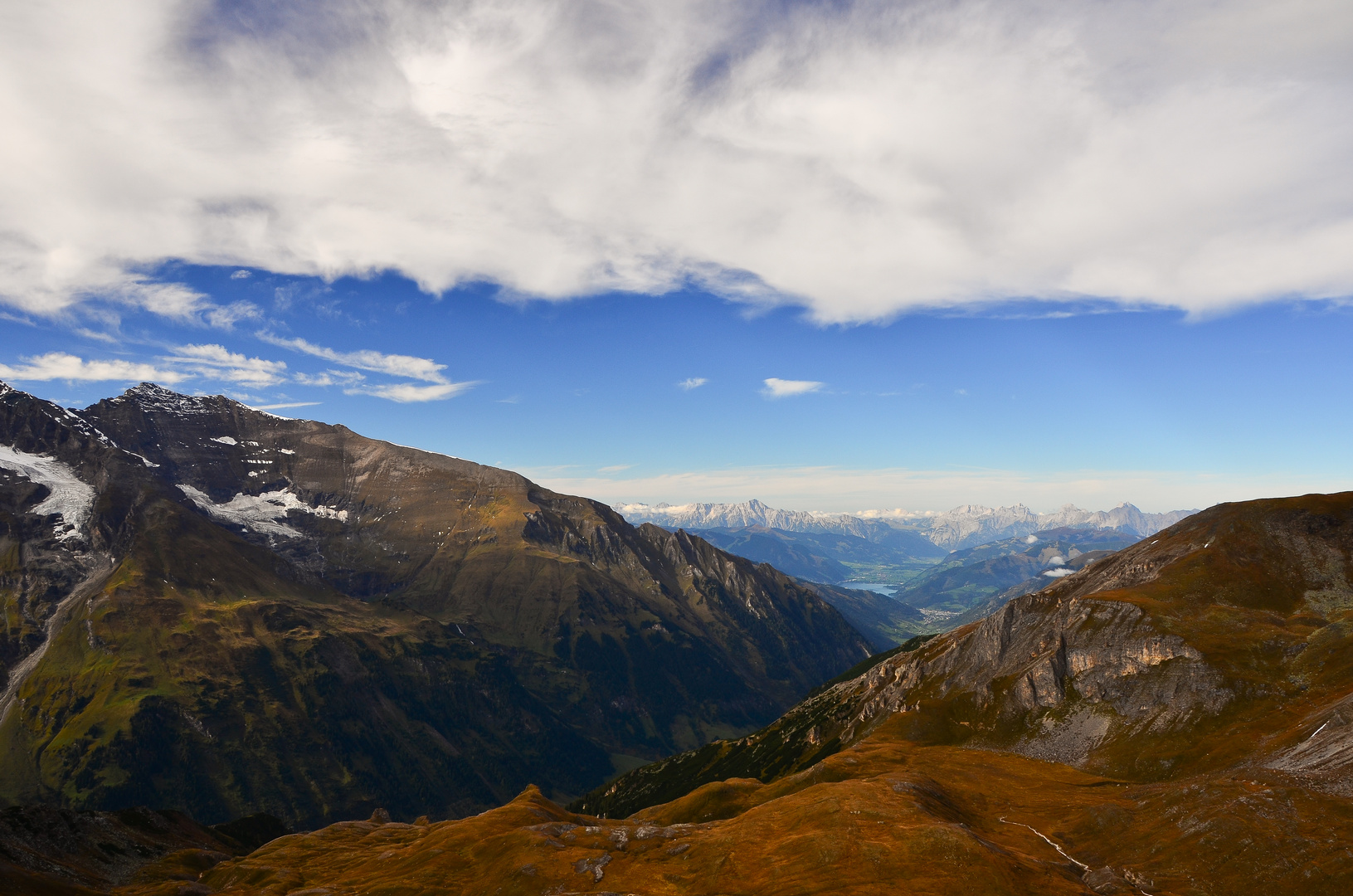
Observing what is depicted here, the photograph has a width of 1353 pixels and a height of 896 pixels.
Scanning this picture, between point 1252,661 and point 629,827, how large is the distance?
14937 centimetres

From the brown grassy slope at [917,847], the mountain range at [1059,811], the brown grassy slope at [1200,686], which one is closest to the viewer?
the brown grassy slope at [917,847]

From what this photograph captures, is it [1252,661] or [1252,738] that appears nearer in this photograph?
[1252,738]

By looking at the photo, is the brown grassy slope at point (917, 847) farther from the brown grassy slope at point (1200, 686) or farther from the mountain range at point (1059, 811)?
the brown grassy slope at point (1200, 686)

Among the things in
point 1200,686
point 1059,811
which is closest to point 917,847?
point 1059,811

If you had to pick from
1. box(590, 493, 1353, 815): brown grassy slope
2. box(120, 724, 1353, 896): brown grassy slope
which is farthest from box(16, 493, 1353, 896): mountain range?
box(590, 493, 1353, 815): brown grassy slope

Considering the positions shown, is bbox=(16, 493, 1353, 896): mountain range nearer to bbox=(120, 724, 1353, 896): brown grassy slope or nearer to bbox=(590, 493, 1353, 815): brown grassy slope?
bbox=(120, 724, 1353, 896): brown grassy slope

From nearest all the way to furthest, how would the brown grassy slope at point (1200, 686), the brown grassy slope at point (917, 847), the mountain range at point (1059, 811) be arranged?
1. the brown grassy slope at point (917, 847)
2. the mountain range at point (1059, 811)
3. the brown grassy slope at point (1200, 686)

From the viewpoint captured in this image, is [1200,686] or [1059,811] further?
[1200,686]

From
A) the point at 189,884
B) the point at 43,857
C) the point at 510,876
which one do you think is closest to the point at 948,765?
the point at 510,876

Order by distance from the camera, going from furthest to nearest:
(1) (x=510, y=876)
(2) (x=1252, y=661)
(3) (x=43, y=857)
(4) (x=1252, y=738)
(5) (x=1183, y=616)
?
(5) (x=1183, y=616), (2) (x=1252, y=661), (3) (x=43, y=857), (4) (x=1252, y=738), (1) (x=510, y=876)

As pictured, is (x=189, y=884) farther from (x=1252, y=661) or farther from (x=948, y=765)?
(x=1252, y=661)

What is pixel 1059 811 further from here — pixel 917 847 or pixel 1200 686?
pixel 1200 686

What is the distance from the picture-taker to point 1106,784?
143875 millimetres

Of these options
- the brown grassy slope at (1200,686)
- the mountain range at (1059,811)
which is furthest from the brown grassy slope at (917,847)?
the brown grassy slope at (1200,686)
